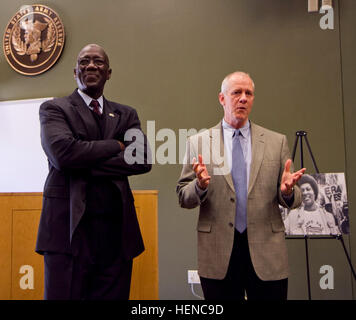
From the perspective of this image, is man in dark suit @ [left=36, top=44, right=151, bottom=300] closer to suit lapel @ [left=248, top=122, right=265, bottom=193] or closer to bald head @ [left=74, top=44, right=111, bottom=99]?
bald head @ [left=74, top=44, right=111, bottom=99]

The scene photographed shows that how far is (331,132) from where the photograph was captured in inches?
147

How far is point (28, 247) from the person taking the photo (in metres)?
2.77

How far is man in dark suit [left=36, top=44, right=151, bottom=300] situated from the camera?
180 cm

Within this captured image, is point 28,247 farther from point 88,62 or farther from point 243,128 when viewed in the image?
point 243,128

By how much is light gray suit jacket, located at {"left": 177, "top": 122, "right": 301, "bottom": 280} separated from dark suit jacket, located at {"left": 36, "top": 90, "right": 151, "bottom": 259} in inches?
13.0

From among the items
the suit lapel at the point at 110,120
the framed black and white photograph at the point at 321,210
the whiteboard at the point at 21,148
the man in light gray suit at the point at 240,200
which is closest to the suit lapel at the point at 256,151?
the man in light gray suit at the point at 240,200

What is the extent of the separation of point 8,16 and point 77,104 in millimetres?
3423

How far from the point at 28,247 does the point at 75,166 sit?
1.19m

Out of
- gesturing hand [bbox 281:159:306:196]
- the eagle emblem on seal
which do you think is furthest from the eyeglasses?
the eagle emblem on seal

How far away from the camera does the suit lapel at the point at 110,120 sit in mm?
2049

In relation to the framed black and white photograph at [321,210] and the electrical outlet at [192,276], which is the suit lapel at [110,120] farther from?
the electrical outlet at [192,276]

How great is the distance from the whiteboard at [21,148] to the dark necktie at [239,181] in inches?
114

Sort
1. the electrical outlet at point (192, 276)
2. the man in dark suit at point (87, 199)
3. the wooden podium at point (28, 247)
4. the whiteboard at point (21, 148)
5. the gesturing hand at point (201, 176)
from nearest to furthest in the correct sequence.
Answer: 1. the man in dark suit at point (87, 199)
2. the gesturing hand at point (201, 176)
3. the wooden podium at point (28, 247)
4. the electrical outlet at point (192, 276)
5. the whiteboard at point (21, 148)

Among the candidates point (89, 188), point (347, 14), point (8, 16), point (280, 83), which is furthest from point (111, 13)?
point (89, 188)
